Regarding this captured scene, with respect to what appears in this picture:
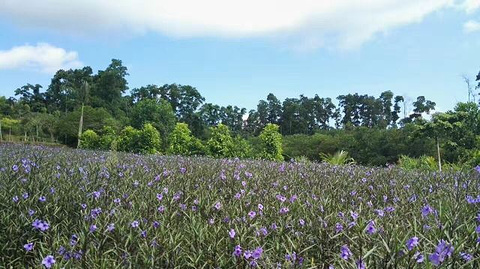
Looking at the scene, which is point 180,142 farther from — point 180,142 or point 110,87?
point 110,87

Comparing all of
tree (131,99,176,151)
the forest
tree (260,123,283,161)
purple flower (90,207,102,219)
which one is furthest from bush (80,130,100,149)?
purple flower (90,207,102,219)

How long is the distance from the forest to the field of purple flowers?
233 centimetres

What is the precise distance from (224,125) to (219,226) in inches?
731

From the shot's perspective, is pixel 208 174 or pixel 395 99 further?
pixel 395 99

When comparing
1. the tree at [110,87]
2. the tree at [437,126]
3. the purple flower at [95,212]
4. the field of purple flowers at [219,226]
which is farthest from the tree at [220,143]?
the tree at [110,87]

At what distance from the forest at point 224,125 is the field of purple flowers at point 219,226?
2.33 metres

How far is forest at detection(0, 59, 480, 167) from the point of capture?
21.7 m

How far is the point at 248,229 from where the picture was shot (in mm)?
2832

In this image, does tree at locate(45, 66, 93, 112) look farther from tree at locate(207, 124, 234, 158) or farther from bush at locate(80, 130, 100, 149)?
tree at locate(207, 124, 234, 158)

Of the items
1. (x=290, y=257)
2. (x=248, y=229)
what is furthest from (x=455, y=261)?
(x=248, y=229)

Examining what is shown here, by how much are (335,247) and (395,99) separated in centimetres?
8500

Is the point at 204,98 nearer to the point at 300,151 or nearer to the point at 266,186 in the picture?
the point at 300,151

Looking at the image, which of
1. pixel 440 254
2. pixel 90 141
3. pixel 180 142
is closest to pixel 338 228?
pixel 440 254

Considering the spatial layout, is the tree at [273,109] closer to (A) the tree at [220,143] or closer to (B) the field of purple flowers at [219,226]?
(A) the tree at [220,143]
